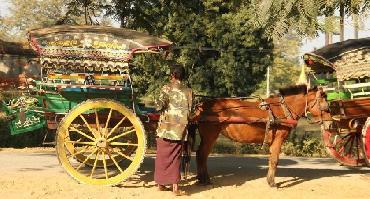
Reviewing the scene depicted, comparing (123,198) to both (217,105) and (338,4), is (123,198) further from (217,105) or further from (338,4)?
(338,4)

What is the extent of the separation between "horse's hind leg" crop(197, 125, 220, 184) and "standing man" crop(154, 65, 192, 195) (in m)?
0.85

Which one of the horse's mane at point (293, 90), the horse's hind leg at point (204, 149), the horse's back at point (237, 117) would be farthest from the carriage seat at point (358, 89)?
the horse's hind leg at point (204, 149)

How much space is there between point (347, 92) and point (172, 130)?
4.18 metres

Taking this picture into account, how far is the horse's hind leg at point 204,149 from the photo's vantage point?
29.3ft

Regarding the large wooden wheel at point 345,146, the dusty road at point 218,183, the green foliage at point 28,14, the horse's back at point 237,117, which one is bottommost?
the dusty road at point 218,183

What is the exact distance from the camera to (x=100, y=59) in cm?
846

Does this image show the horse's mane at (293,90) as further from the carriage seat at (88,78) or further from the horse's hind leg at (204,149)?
the carriage seat at (88,78)

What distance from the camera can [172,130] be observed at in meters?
8.07

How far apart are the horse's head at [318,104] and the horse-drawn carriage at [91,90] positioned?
9.73ft

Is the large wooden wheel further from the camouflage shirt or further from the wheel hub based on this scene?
the wheel hub

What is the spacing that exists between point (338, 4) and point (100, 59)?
539 centimetres

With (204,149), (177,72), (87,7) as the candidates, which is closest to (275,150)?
(204,149)

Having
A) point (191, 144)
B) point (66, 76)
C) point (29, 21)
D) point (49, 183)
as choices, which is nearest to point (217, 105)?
point (191, 144)

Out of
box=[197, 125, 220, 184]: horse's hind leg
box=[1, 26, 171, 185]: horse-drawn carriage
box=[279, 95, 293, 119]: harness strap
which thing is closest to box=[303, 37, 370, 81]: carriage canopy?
box=[279, 95, 293, 119]: harness strap
